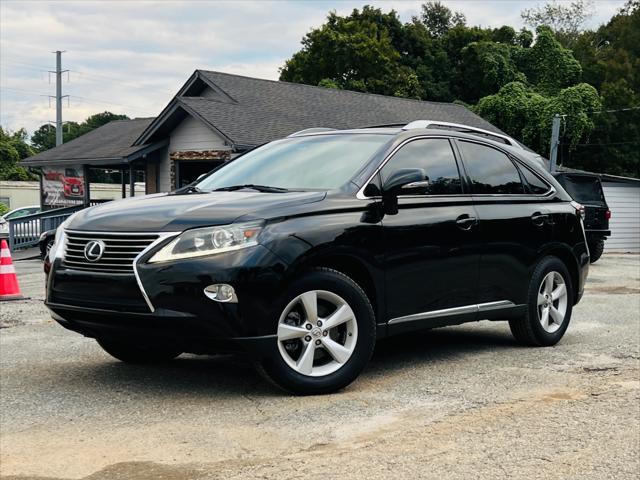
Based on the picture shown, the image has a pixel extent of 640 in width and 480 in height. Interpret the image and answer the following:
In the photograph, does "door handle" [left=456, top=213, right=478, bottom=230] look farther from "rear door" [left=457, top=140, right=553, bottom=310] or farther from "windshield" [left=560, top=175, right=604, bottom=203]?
"windshield" [left=560, top=175, right=604, bottom=203]

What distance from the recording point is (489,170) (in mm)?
6648

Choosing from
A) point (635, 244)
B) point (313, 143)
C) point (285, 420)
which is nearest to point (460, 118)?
point (635, 244)

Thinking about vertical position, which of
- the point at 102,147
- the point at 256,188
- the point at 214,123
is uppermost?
the point at 214,123


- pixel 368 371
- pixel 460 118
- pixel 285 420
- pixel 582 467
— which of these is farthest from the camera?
pixel 460 118

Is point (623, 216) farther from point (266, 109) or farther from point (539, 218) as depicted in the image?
point (539, 218)

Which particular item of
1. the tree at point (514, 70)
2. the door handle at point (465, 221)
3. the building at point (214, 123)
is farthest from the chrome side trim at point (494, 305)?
the tree at point (514, 70)

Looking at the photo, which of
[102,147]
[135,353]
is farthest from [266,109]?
[135,353]

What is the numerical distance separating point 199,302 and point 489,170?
2970 mm

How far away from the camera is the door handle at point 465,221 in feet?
19.8

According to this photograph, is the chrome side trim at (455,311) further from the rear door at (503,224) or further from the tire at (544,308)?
the tire at (544,308)

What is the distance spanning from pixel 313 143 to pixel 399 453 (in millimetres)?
2892

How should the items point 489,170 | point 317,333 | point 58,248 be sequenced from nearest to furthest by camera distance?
1. point 317,333
2. point 58,248
3. point 489,170

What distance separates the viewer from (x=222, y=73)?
84.2 ft

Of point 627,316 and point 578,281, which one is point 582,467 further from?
point 627,316
